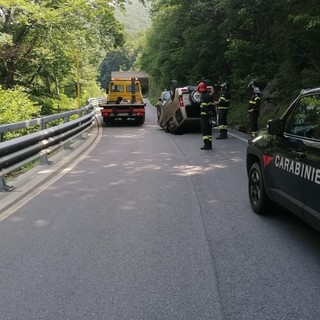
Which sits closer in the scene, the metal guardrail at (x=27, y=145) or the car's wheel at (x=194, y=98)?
the metal guardrail at (x=27, y=145)

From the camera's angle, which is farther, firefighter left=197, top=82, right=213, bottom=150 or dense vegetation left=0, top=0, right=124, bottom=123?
dense vegetation left=0, top=0, right=124, bottom=123

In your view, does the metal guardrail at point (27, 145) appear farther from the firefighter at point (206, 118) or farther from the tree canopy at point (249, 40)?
the tree canopy at point (249, 40)

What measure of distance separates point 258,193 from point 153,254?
2082 millimetres

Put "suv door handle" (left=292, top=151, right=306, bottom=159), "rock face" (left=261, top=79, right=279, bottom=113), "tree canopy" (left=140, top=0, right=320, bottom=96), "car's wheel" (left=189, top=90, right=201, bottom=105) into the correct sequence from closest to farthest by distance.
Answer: "suv door handle" (left=292, top=151, right=306, bottom=159) < "tree canopy" (left=140, top=0, right=320, bottom=96) < "car's wheel" (left=189, top=90, right=201, bottom=105) < "rock face" (left=261, top=79, right=279, bottom=113)

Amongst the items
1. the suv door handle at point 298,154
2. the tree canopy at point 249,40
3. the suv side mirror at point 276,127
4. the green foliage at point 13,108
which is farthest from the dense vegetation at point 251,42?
the green foliage at point 13,108

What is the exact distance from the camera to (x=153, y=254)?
4.55m

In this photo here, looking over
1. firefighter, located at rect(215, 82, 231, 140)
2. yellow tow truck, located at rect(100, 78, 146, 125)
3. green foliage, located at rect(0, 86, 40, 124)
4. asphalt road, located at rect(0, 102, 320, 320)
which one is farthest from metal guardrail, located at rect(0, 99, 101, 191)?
yellow tow truck, located at rect(100, 78, 146, 125)

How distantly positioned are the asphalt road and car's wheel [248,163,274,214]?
4.7 inches

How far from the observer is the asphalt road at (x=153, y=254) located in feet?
11.4

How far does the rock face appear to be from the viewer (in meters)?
18.3

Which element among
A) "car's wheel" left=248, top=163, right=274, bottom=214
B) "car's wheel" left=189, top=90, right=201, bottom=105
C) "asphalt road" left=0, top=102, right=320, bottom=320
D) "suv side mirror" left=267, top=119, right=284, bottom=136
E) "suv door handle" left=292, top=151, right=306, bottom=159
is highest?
"suv side mirror" left=267, top=119, right=284, bottom=136

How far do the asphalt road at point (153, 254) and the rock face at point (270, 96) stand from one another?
36.0 ft

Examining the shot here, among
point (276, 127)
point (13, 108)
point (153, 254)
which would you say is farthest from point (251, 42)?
point (153, 254)

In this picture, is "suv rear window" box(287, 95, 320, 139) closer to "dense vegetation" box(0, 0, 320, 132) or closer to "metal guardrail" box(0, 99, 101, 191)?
"metal guardrail" box(0, 99, 101, 191)
